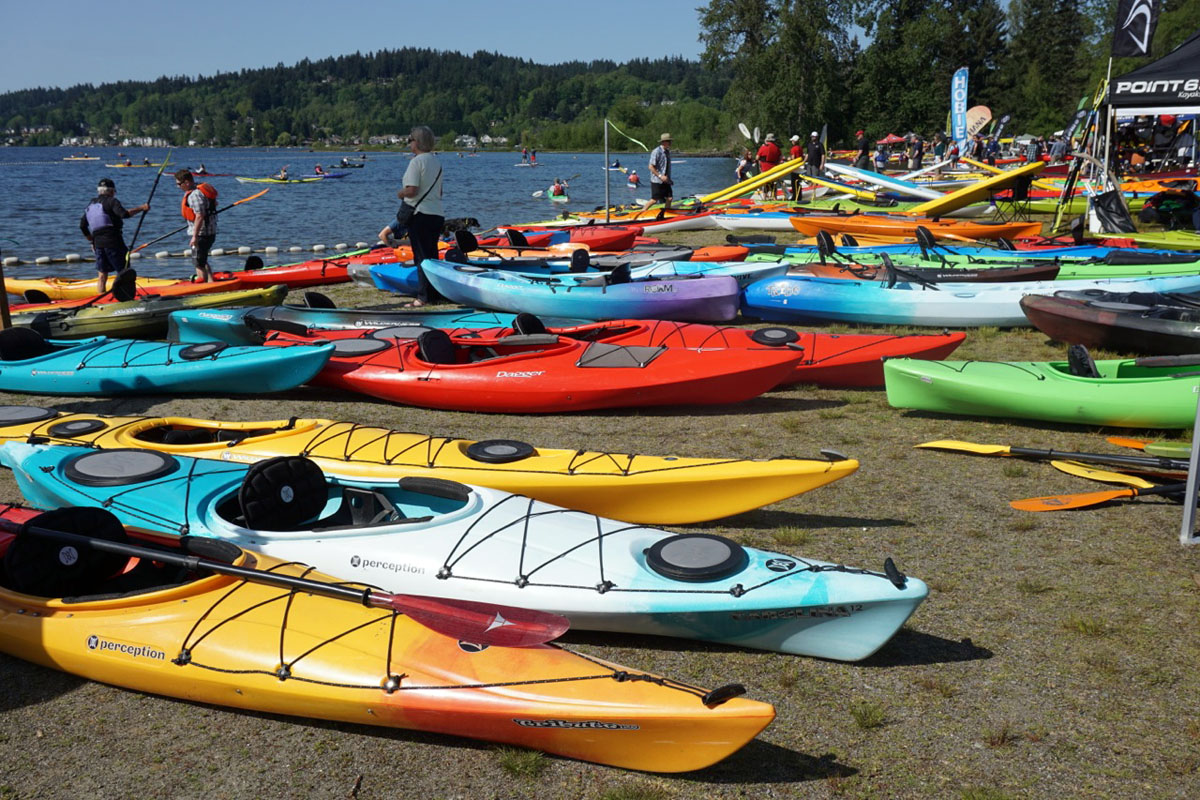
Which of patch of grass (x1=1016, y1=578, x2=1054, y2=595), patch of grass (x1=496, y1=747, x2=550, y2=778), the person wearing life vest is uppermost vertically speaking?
the person wearing life vest

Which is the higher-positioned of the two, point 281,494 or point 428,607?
point 281,494

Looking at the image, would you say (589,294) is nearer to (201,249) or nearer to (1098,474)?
(1098,474)

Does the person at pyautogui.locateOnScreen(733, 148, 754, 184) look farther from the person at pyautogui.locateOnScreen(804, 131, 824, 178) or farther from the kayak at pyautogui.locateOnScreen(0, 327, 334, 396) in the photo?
the kayak at pyautogui.locateOnScreen(0, 327, 334, 396)

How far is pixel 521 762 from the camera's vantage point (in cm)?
300

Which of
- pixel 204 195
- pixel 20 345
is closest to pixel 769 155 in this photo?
pixel 204 195

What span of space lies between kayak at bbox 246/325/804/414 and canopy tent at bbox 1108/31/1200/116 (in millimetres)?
9279

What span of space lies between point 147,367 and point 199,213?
4.34 m

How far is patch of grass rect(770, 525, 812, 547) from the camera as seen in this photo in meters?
4.52

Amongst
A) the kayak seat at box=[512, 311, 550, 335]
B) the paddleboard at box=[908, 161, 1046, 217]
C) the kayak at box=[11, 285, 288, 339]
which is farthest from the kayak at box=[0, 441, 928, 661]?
the paddleboard at box=[908, 161, 1046, 217]

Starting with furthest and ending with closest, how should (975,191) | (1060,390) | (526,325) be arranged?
1. (975,191)
2. (526,325)
3. (1060,390)

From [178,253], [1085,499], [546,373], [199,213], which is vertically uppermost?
[199,213]

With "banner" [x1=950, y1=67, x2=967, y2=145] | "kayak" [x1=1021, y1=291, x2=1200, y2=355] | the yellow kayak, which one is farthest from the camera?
"banner" [x1=950, y1=67, x2=967, y2=145]

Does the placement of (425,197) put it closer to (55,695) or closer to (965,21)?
(55,695)

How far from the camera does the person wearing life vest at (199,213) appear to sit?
10914 millimetres
